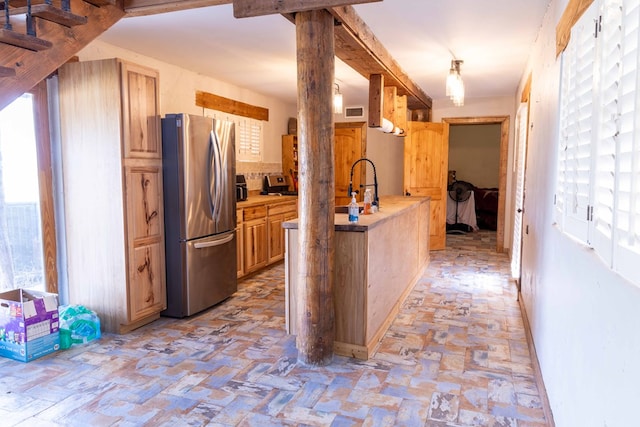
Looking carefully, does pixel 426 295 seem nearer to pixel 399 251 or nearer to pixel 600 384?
pixel 399 251

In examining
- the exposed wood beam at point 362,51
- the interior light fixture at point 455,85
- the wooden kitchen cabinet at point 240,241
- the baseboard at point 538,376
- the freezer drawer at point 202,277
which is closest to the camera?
the baseboard at point 538,376

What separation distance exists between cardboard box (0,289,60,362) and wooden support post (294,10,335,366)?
174 cm

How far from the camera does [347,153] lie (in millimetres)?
7605

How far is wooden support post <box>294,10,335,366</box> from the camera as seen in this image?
8.90 feet

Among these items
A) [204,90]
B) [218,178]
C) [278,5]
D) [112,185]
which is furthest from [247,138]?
[278,5]

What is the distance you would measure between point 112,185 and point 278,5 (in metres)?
1.82

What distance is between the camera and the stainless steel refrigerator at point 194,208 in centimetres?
362

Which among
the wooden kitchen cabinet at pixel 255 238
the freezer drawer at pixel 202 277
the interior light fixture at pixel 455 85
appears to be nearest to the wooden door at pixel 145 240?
the freezer drawer at pixel 202 277

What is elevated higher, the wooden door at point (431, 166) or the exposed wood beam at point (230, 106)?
the exposed wood beam at point (230, 106)

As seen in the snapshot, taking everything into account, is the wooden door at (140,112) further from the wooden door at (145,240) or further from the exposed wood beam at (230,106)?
the exposed wood beam at (230,106)

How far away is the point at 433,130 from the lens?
6.78 metres

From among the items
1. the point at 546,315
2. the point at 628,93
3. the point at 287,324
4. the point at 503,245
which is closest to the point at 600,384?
the point at 628,93

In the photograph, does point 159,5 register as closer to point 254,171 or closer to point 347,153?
point 254,171

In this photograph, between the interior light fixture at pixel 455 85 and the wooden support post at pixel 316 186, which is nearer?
the wooden support post at pixel 316 186
